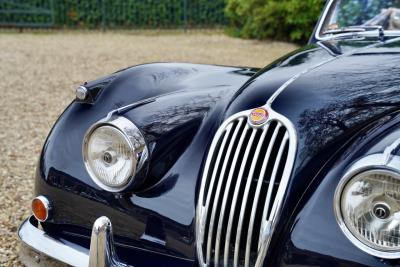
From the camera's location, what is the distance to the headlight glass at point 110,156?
2.35m

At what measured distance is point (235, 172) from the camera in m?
2.12

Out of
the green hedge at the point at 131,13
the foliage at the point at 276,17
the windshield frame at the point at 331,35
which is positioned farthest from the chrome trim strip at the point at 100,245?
the green hedge at the point at 131,13

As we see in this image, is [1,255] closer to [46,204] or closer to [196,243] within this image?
[46,204]

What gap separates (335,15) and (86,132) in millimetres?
2064

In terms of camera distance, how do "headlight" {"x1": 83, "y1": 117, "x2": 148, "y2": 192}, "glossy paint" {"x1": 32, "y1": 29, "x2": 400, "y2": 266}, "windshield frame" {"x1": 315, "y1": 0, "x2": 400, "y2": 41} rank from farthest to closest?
1. "windshield frame" {"x1": 315, "y1": 0, "x2": 400, "y2": 41}
2. "headlight" {"x1": 83, "y1": 117, "x2": 148, "y2": 192}
3. "glossy paint" {"x1": 32, "y1": 29, "x2": 400, "y2": 266}

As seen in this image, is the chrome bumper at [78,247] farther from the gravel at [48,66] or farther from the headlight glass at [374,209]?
the gravel at [48,66]

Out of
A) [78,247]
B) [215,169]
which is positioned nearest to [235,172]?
[215,169]

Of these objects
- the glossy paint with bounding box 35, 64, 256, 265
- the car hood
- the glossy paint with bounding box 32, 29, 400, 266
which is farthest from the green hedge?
the car hood

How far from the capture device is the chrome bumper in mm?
2076

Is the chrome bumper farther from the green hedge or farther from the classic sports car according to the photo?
the green hedge

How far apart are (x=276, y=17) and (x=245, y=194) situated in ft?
47.6

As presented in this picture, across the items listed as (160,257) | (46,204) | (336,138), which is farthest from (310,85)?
(46,204)

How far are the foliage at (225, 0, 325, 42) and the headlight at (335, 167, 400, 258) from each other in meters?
13.2

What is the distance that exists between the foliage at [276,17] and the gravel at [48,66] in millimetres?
525
